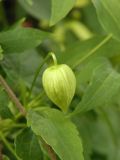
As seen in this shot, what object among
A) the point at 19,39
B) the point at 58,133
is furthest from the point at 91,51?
the point at 58,133

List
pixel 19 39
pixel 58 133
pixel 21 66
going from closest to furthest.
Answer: pixel 58 133, pixel 19 39, pixel 21 66

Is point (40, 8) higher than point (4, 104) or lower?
lower

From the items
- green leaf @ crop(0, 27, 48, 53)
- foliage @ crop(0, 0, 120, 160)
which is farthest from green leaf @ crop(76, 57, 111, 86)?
green leaf @ crop(0, 27, 48, 53)

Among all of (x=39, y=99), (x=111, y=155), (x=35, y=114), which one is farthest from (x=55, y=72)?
(x=111, y=155)

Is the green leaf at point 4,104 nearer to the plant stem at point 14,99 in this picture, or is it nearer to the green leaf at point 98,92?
the plant stem at point 14,99

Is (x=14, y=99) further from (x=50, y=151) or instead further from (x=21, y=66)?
(x=21, y=66)

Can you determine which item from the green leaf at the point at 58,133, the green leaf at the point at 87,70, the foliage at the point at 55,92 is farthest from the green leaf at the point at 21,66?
the green leaf at the point at 58,133
